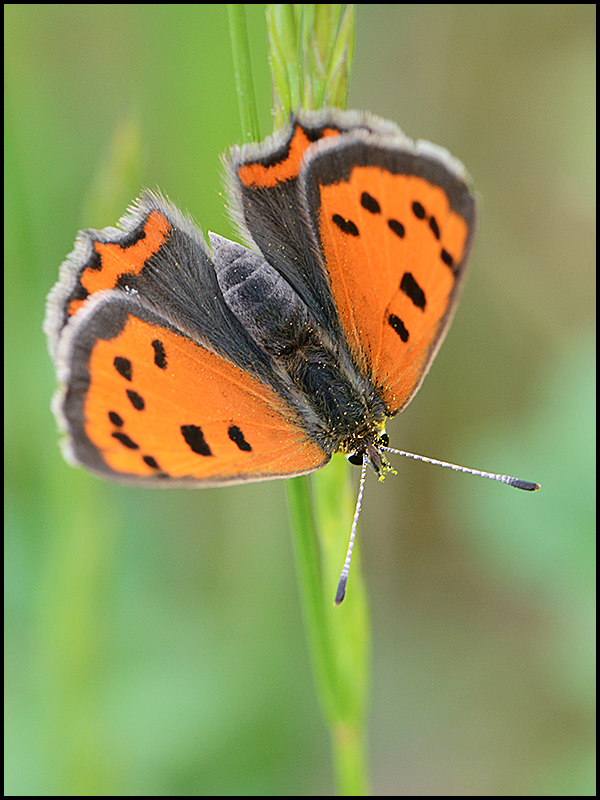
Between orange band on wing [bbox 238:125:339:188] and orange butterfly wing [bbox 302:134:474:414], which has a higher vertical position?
orange band on wing [bbox 238:125:339:188]

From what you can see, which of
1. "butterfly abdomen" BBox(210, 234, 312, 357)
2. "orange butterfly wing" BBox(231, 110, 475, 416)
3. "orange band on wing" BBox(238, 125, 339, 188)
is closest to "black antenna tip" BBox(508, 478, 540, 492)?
"orange butterfly wing" BBox(231, 110, 475, 416)

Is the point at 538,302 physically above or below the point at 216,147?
below

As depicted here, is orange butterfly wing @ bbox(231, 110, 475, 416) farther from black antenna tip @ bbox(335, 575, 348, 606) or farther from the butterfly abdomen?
black antenna tip @ bbox(335, 575, 348, 606)

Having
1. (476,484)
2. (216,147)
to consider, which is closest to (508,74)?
(216,147)

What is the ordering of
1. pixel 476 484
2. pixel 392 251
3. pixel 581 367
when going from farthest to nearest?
1. pixel 476 484
2. pixel 581 367
3. pixel 392 251

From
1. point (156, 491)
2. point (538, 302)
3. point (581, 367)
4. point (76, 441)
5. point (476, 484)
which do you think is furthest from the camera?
point (538, 302)

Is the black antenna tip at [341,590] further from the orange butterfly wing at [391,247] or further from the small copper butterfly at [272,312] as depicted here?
the orange butterfly wing at [391,247]

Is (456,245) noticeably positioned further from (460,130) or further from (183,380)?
(460,130)
